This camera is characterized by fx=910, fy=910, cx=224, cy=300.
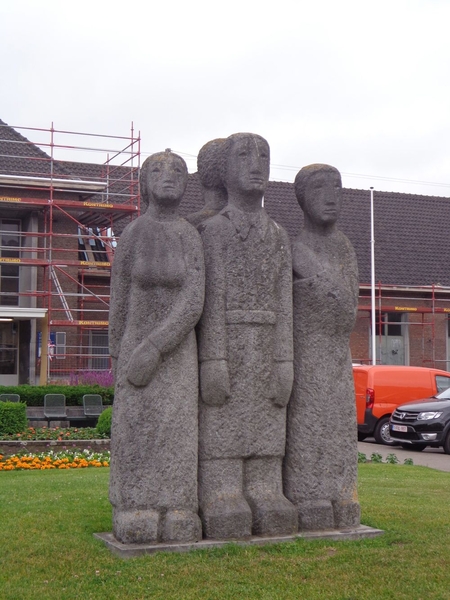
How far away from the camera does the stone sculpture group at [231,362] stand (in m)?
6.70

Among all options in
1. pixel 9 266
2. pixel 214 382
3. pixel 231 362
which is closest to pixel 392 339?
pixel 9 266

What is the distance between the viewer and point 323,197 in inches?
297

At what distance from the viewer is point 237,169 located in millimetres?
7215

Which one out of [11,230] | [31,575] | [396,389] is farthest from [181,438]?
[11,230]

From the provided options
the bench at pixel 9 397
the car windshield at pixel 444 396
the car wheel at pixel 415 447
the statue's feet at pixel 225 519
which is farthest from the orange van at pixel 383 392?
the statue's feet at pixel 225 519

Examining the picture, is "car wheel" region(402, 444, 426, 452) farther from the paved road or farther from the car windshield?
the car windshield

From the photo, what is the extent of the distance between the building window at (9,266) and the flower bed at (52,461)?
13.4 meters

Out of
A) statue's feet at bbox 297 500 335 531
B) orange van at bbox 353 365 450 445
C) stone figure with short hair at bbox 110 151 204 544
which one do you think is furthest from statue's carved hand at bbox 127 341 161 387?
orange van at bbox 353 365 450 445

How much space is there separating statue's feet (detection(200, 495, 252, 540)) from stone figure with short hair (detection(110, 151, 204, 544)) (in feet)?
0.35

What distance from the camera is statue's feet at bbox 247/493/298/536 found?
6.96 metres

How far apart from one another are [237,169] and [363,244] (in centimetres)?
2681

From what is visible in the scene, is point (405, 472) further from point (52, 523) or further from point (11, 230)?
point (11, 230)

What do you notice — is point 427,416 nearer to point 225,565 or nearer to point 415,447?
point 415,447

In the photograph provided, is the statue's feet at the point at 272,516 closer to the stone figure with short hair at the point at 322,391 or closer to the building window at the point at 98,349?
the stone figure with short hair at the point at 322,391
